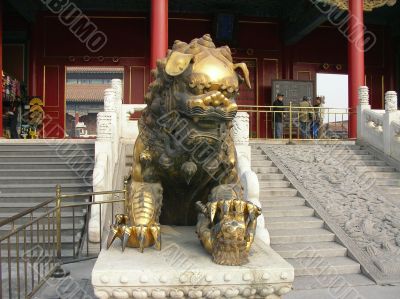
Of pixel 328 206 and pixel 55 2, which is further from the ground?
pixel 55 2

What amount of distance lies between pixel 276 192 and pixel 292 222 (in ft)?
2.68

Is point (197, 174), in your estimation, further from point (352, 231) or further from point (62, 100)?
point (62, 100)

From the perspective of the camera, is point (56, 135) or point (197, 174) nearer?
point (197, 174)

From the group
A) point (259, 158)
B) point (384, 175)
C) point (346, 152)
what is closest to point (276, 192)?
point (259, 158)

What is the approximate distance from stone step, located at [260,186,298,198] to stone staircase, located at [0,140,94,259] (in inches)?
100

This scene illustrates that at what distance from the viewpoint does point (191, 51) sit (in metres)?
1.75

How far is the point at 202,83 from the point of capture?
163 cm

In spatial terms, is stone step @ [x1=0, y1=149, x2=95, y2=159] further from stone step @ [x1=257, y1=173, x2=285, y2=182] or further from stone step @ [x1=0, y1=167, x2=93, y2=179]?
stone step @ [x1=257, y1=173, x2=285, y2=182]

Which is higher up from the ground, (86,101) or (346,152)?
(86,101)

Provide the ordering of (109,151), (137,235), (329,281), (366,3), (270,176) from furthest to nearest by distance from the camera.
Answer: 1. (366,3)
2. (270,176)
3. (109,151)
4. (329,281)
5. (137,235)

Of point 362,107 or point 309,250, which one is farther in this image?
point 362,107

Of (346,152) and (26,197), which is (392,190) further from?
(26,197)

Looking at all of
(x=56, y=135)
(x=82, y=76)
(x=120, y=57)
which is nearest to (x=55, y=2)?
(x=120, y=57)

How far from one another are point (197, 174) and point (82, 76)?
2741cm
